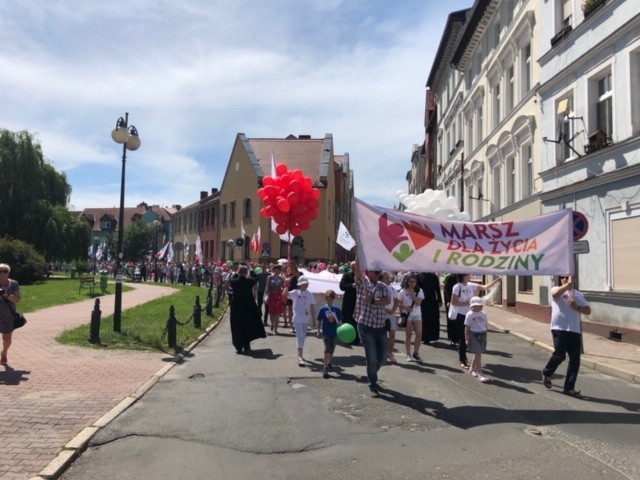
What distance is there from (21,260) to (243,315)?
82.2 ft

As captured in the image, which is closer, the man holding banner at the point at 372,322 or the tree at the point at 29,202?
the man holding banner at the point at 372,322

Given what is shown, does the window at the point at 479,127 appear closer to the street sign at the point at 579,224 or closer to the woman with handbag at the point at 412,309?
the street sign at the point at 579,224

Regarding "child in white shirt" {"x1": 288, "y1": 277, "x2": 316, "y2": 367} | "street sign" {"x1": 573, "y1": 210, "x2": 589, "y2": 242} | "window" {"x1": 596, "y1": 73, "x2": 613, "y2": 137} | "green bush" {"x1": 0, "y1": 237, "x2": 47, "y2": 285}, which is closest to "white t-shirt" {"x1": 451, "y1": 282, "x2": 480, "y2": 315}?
"child in white shirt" {"x1": 288, "y1": 277, "x2": 316, "y2": 367}

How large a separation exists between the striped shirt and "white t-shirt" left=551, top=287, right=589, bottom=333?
8.17 feet

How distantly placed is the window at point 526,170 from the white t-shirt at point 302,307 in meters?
12.5

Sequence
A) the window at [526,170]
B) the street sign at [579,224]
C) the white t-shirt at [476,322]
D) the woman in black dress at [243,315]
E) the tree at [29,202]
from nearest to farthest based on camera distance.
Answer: the white t-shirt at [476,322] < the woman in black dress at [243,315] < the street sign at [579,224] < the window at [526,170] < the tree at [29,202]

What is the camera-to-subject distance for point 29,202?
36781 millimetres

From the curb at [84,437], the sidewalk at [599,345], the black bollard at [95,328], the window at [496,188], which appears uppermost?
the window at [496,188]

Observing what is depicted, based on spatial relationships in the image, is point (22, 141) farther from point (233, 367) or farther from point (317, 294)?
point (233, 367)

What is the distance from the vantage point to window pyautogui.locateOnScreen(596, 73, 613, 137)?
13.5 meters

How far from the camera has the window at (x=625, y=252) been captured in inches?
486

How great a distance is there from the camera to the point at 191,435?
18.2 feet

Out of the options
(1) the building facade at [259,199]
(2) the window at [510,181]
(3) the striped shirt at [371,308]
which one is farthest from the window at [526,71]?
(1) the building facade at [259,199]

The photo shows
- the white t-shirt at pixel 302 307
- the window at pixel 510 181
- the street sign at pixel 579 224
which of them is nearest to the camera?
the white t-shirt at pixel 302 307
